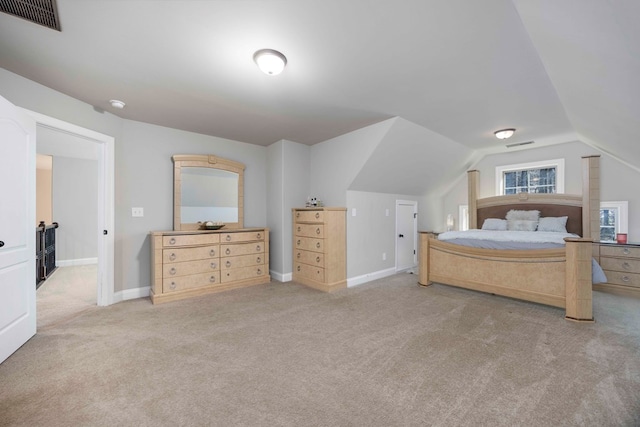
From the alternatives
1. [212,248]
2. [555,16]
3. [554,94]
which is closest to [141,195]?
[212,248]

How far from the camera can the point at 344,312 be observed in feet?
9.90

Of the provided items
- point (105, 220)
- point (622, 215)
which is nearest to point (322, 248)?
point (105, 220)

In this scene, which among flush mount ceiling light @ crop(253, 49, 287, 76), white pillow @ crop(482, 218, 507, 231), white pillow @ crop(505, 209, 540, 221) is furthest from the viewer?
white pillow @ crop(482, 218, 507, 231)

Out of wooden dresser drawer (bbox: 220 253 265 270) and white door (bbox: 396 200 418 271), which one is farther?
white door (bbox: 396 200 418 271)

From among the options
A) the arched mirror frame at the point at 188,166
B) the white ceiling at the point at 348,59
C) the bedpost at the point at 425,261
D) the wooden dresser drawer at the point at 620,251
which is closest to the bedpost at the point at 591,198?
the wooden dresser drawer at the point at 620,251

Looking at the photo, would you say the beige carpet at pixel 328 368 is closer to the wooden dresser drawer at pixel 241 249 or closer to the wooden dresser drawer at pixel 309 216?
the wooden dresser drawer at pixel 241 249

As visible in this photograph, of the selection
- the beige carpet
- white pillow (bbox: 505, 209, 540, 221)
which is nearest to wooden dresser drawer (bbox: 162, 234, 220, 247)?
the beige carpet

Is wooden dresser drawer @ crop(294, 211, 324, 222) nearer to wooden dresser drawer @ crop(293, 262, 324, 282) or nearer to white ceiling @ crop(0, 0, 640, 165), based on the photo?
wooden dresser drawer @ crop(293, 262, 324, 282)

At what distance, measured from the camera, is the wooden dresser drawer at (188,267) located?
3.38 meters

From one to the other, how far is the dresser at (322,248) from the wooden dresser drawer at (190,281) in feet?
4.48

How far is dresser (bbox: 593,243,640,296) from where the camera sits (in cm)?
354

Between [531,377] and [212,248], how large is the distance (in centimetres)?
367

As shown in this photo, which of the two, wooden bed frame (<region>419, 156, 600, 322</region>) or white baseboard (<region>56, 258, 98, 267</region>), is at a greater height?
wooden bed frame (<region>419, 156, 600, 322</region>)

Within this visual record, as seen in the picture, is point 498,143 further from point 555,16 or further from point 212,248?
point 212,248
